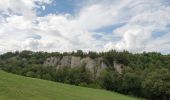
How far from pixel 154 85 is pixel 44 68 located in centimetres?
5566

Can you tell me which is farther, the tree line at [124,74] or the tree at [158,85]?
the tree line at [124,74]

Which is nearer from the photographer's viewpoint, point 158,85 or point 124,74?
point 158,85

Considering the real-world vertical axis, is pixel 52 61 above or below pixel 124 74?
above

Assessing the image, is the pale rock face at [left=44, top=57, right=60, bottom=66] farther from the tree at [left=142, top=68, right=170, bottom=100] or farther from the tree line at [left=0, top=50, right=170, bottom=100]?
the tree at [left=142, top=68, right=170, bottom=100]

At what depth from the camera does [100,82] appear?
11706cm

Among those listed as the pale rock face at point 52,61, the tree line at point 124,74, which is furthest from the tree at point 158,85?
the pale rock face at point 52,61

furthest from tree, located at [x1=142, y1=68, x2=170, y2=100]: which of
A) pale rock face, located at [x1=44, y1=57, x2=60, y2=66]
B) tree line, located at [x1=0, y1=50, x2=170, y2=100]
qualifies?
pale rock face, located at [x1=44, y1=57, x2=60, y2=66]

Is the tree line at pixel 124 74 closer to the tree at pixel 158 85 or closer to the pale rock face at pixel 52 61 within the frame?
the tree at pixel 158 85

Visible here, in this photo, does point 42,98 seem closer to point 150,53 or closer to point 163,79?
point 163,79

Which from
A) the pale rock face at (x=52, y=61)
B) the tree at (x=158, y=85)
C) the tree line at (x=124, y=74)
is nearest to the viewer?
the tree at (x=158, y=85)

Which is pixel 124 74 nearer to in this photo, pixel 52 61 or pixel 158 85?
pixel 158 85

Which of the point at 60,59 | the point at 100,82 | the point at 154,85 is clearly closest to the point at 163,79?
the point at 154,85

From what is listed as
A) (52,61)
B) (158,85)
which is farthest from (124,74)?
(52,61)

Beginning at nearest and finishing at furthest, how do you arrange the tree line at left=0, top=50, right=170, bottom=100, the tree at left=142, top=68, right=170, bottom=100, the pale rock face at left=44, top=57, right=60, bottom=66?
1. the tree at left=142, top=68, right=170, bottom=100
2. the tree line at left=0, top=50, right=170, bottom=100
3. the pale rock face at left=44, top=57, right=60, bottom=66
